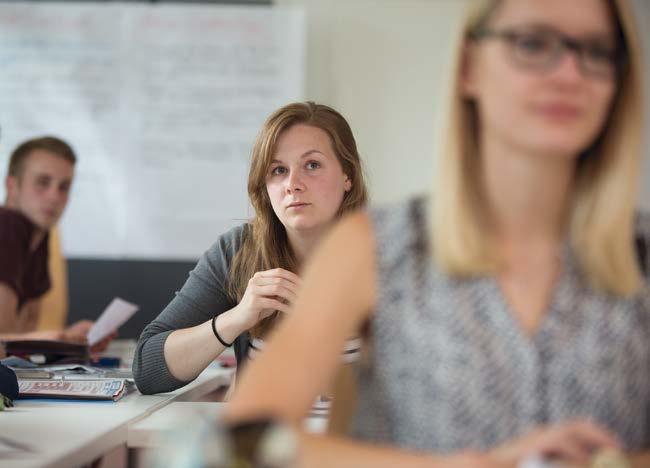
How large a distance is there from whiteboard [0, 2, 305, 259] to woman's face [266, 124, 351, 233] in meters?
2.02

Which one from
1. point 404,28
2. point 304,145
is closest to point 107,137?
point 404,28

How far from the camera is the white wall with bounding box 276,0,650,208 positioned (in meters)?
4.48

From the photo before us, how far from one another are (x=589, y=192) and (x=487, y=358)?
0.27 metres

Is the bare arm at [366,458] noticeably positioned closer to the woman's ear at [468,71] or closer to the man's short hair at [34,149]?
the woman's ear at [468,71]

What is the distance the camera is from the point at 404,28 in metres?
4.49

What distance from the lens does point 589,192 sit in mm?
1181

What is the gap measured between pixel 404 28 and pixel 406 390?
357 cm

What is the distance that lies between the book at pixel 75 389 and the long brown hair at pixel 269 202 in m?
0.37

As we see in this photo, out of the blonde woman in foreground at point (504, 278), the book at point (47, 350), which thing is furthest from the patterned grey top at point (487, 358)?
the book at point (47, 350)

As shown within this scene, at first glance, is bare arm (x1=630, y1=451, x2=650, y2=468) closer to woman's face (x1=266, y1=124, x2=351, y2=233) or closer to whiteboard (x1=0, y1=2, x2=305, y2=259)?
woman's face (x1=266, y1=124, x2=351, y2=233)

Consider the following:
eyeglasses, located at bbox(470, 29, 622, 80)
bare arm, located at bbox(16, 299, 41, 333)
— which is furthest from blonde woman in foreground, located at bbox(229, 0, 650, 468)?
bare arm, located at bbox(16, 299, 41, 333)

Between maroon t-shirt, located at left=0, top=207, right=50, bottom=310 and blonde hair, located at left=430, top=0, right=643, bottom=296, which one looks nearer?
blonde hair, located at left=430, top=0, right=643, bottom=296

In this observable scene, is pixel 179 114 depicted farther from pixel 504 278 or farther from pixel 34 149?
pixel 504 278

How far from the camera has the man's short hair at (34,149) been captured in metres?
3.86
